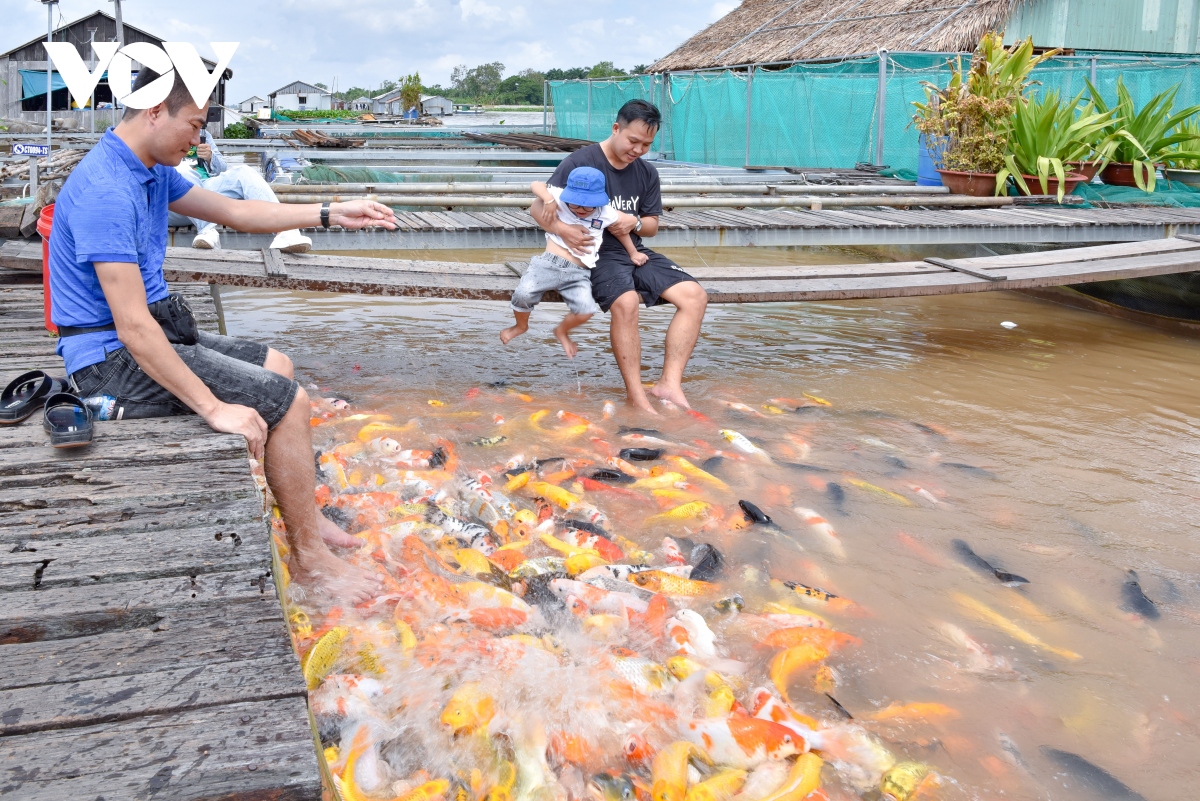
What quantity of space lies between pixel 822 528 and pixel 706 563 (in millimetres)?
811

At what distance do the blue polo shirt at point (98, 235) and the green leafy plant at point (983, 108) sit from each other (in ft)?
31.9

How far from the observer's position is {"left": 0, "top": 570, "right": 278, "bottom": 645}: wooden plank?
216cm

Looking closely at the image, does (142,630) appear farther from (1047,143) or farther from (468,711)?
(1047,143)

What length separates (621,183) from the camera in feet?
22.3

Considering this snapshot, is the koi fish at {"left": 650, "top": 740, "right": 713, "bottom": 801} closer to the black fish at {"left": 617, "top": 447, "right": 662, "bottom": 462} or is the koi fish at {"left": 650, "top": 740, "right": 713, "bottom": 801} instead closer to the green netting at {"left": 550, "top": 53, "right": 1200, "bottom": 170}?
the black fish at {"left": 617, "top": 447, "right": 662, "bottom": 462}

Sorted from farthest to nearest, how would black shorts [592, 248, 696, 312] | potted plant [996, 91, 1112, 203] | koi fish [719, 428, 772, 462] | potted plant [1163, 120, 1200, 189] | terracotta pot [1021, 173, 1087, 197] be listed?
potted plant [1163, 120, 1200, 189] < terracotta pot [1021, 173, 1087, 197] < potted plant [996, 91, 1112, 203] < black shorts [592, 248, 696, 312] < koi fish [719, 428, 772, 462]

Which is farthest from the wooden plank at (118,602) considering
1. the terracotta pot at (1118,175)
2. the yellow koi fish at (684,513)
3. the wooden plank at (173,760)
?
the terracotta pot at (1118,175)

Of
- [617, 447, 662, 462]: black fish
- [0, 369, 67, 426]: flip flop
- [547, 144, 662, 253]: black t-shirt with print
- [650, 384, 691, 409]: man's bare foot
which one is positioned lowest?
[617, 447, 662, 462]: black fish

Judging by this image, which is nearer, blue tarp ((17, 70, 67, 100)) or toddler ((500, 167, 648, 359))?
toddler ((500, 167, 648, 359))

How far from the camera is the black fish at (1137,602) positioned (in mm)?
4124

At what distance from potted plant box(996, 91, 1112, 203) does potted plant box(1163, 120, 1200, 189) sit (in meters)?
0.87

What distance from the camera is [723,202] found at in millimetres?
9445

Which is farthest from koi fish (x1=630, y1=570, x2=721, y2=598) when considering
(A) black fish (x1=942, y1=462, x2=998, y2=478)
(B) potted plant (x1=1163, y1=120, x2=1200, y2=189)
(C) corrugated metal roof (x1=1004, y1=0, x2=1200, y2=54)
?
(C) corrugated metal roof (x1=1004, y1=0, x2=1200, y2=54)

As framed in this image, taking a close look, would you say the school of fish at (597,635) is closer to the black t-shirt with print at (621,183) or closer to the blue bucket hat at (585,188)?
the blue bucket hat at (585,188)
